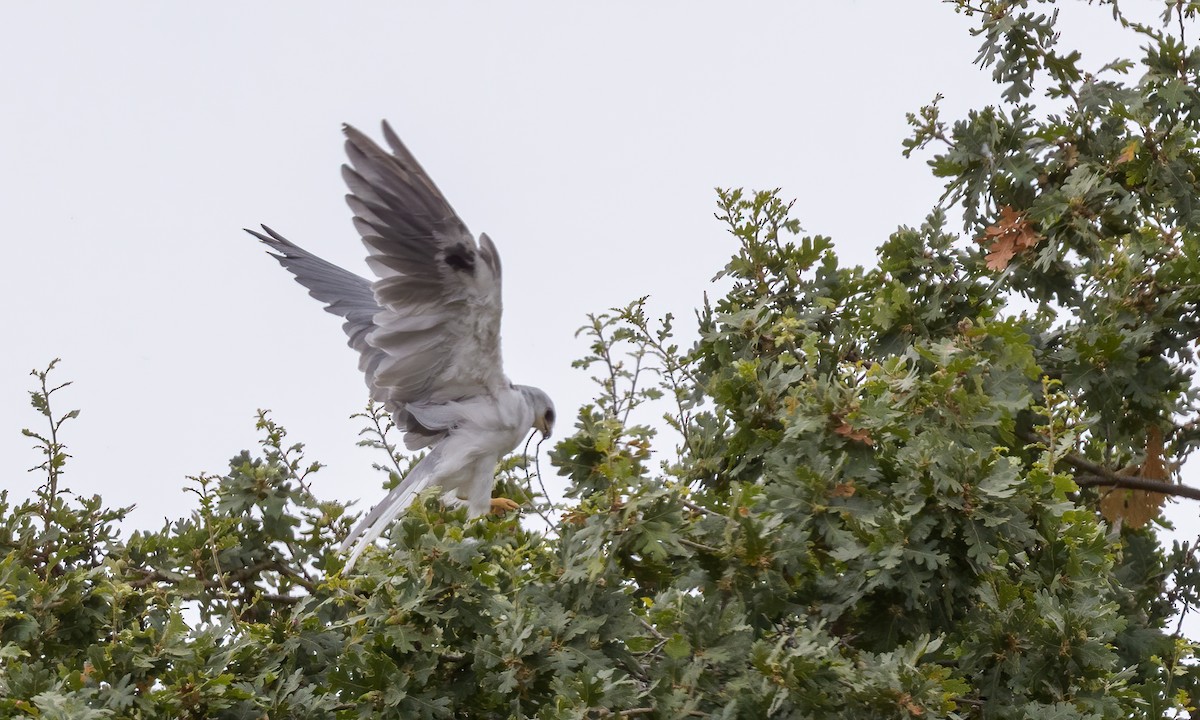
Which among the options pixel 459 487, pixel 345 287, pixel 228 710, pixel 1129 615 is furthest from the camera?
pixel 345 287

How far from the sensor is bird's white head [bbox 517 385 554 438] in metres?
6.71

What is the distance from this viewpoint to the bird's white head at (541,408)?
671 cm

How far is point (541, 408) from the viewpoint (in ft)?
22.1

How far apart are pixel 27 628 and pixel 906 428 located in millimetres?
2834

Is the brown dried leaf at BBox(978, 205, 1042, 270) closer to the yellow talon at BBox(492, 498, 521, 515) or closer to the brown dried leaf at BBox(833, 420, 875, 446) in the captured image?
the brown dried leaf at BBox(833, 420, 875, 446)

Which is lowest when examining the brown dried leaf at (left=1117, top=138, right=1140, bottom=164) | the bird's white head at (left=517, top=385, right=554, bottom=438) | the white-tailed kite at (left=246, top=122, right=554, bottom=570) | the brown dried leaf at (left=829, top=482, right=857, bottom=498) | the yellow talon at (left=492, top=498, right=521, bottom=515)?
the brown dried leaf at (left=829, top=482, right=857, bottom=498)

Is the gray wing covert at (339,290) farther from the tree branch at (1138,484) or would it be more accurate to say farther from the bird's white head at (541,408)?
the tree branch at (1138,484)

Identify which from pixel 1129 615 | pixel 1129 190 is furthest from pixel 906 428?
pixel 1129 190

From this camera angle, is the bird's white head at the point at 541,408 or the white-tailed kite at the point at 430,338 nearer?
the white-tailed kite at the point at 430,338

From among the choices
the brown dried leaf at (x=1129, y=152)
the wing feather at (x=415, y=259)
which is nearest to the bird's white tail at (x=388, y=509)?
the wing feather at (x=415, y=259)

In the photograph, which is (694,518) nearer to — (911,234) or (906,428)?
(906,428)

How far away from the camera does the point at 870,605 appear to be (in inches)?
150

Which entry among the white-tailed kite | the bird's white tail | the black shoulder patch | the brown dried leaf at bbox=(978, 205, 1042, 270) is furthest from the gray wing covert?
the brown dried leaf at bbox=(978, 205, 1042, 270)


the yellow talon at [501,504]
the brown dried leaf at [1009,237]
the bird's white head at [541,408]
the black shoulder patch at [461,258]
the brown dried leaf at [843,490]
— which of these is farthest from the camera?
the bird's white head at [541,408]
